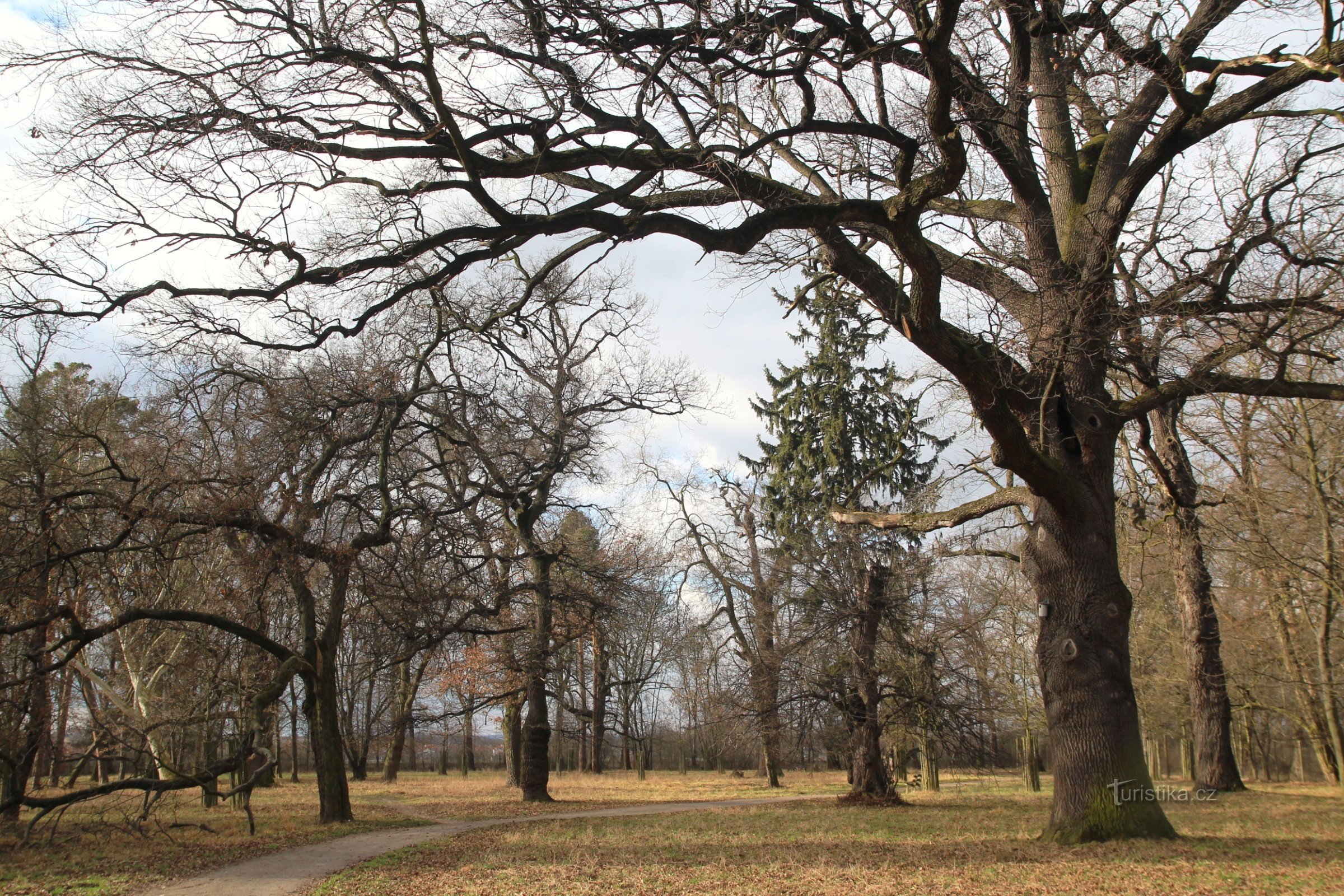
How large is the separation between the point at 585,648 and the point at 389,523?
2214 centimetres

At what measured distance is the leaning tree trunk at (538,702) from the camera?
18.1 m

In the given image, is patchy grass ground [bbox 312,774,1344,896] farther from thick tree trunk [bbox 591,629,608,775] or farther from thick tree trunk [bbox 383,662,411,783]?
thick tree trunk [bbox 383,662,411,783]

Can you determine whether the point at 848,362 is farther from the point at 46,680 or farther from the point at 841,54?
the point at 46,680

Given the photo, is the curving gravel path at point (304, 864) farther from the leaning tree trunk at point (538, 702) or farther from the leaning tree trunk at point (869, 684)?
the leaning tree trunk at point (869, 684)

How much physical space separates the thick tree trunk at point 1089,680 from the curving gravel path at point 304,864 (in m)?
7.67

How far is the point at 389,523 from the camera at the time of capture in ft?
43.4

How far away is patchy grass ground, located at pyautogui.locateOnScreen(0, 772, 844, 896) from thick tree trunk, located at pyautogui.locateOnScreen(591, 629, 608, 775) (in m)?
2.15

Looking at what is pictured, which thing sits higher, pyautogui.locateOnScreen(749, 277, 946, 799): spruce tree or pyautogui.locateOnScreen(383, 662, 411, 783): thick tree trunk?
pyautogui.locateOnScreen(749, 277, 946, 799): spruce tree

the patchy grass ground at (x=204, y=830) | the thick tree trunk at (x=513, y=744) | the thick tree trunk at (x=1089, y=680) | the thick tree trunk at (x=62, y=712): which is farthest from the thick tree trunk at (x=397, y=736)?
the thick tree trunk at (x=1089, y=680)

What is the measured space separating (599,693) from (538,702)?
48.2 ft

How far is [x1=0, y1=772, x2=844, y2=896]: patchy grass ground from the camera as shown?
899cm

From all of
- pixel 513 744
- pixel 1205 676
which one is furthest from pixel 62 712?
pixel 1205 676

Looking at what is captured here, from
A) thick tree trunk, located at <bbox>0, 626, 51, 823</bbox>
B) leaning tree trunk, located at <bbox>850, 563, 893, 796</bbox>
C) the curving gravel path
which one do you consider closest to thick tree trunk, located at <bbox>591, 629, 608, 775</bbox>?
leaning tree trunk, located at <bbox>850, 563, 893, 796</bbox>

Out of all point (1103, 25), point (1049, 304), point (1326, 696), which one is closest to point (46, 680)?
point (1049, 304)
